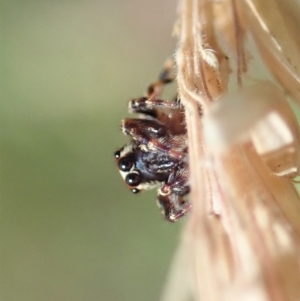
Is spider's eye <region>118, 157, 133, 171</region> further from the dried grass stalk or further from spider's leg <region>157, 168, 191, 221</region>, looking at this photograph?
the dried grass stalk

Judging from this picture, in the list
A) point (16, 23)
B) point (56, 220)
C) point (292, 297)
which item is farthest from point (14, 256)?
point (292, 297)

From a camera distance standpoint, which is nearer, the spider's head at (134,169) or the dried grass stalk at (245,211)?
the dried grass stalk at (245,211)

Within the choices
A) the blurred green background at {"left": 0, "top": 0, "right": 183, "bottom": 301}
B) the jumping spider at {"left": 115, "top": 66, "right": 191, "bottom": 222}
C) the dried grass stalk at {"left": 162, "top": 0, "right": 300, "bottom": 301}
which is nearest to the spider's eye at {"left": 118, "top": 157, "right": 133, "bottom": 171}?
the jumping spider at {"left": 115, "top": 66, "right": 191, "bottom": 222}

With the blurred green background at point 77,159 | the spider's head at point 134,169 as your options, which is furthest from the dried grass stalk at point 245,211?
the blurred green background at point 77,159

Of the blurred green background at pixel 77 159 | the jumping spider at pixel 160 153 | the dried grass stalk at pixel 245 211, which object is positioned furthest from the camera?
the blurred green background at pixel 77 159

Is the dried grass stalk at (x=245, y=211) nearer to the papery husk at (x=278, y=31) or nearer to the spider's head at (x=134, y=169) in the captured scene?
the papery husk at (x=278, y=31)

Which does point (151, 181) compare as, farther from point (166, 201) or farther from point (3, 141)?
point (3, 141)

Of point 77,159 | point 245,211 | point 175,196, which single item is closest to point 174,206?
point 175,196

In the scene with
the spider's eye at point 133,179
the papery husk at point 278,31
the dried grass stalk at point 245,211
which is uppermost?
the papery husk at point 278,31
